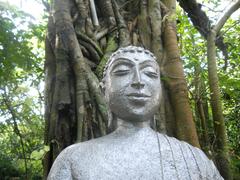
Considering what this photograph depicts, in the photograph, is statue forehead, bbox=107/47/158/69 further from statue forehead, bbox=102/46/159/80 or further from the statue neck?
the statue neck

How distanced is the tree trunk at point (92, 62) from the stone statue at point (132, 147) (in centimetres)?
126

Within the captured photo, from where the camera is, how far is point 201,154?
9.56 feet

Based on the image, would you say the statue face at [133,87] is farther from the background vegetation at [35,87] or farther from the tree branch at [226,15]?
the tree branch at [226,15]

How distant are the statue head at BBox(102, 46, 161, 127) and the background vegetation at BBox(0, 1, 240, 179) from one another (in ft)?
7.02

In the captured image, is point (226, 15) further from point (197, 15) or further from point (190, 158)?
point (190, 158)

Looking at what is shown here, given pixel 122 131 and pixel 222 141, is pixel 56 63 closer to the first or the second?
pixel 122 131

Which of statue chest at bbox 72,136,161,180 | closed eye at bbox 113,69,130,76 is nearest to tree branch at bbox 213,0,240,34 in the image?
closed eye at bbox 113,69,130,76

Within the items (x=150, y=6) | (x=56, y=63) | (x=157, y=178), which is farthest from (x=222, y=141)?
(x=157, y=178)

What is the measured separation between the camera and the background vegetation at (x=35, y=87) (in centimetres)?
534

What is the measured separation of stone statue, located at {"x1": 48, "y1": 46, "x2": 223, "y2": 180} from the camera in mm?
2633

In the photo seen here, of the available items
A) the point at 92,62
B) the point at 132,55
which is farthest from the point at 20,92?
the point at 132,55

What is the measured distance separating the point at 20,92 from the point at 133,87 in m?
5.78

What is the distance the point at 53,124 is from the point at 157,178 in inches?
81.3

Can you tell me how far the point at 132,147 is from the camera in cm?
277
